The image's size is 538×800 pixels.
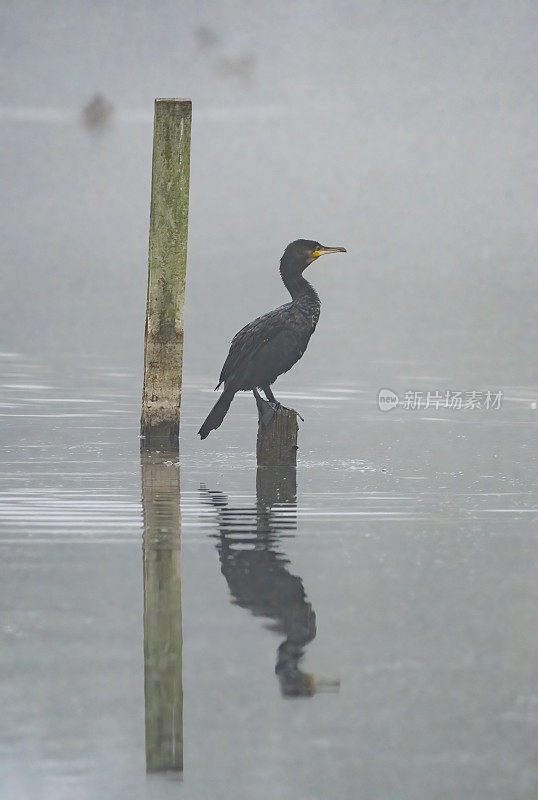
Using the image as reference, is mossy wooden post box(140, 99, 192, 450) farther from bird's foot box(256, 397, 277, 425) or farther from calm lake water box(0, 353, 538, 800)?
bird's foot box(256, 397, 277, 425)

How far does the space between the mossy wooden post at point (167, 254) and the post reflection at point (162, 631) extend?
9.55 ft

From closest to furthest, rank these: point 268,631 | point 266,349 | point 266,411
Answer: point 268,631, point 266,411, point 266,349

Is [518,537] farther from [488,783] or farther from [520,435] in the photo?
[520,435]

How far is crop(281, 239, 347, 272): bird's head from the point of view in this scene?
1291cm

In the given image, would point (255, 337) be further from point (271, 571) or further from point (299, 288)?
point (271, 571)

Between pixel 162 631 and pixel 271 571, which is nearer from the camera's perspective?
pixel 162 631

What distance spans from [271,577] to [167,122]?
278 inches

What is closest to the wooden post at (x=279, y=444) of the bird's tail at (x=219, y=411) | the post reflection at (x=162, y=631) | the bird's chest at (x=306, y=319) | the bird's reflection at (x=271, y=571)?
the bird's tail at (x=219, y=411)

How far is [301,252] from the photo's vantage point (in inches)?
511

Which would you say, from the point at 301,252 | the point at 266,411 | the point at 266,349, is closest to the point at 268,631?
the point at 266,411

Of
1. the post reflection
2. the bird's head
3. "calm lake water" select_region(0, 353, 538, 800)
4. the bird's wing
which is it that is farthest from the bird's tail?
the post reflection

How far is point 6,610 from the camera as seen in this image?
5984 millimetres

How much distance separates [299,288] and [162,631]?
7441 millimetres

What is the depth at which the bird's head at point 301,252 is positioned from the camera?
12.9 meters
